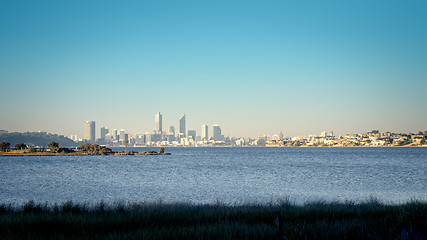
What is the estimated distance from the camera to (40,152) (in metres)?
146

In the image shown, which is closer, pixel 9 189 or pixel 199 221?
pixel 199 221

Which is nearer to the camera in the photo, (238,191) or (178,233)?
(178,233)

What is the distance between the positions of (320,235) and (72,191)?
32.5m

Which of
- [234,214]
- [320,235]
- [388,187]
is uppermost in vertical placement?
[320,235]

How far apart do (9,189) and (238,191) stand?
2293 cm

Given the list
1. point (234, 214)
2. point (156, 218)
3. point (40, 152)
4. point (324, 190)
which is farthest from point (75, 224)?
point (40, 152)

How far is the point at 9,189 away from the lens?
3700 cm

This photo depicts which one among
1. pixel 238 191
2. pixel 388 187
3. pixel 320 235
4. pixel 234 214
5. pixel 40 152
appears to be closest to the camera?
pixel 320 235

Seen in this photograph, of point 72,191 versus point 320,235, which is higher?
point 320,235

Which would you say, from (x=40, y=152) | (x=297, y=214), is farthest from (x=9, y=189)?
(x=40, y=152)

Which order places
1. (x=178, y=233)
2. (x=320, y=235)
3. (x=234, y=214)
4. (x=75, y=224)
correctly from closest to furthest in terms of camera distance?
1. (x=320, y=235)
2. (x=178, y=233)
3. (x=75, y=224)
4. (x=234, y=214)

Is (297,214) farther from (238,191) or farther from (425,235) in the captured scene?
(238,191)

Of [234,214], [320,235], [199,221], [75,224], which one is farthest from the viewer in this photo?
[234,214]

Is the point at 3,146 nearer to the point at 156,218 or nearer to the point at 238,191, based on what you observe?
the point at 238,191
